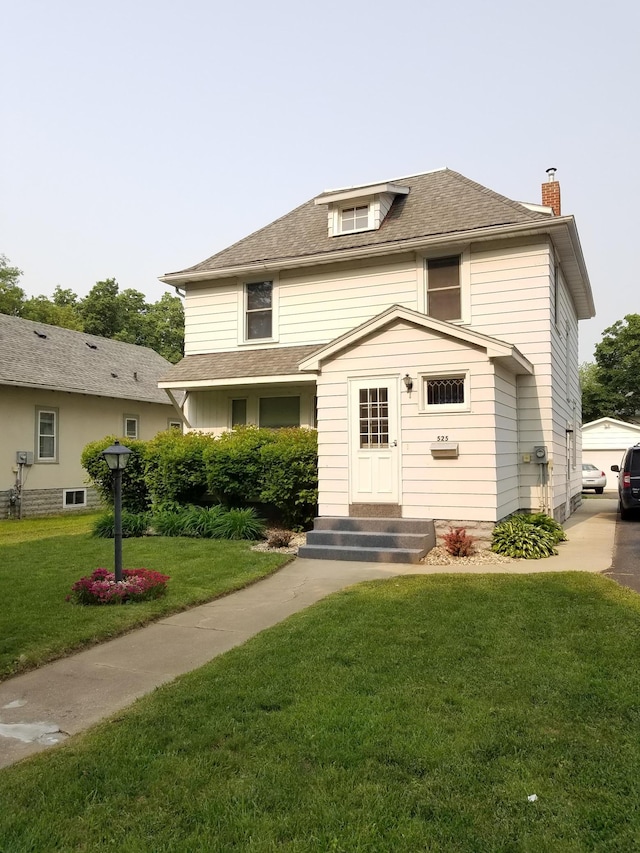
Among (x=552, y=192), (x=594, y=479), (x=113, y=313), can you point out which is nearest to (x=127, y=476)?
(x=552, y=192)

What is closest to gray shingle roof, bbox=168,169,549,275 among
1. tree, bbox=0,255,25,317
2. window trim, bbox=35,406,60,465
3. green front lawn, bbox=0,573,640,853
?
window trim, bbox=35,406,60,465

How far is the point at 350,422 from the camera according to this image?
10672mm

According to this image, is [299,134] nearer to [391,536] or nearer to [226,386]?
[226,386]

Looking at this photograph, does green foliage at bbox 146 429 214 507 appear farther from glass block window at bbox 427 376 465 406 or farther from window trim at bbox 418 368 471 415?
glass block window at bbox 427 376 465 406

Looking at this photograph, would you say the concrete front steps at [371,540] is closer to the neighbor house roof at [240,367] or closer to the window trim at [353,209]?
the neighbor house roof at [240,367]

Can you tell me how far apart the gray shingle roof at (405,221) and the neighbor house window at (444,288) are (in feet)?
2.21

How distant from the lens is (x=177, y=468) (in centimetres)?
1248

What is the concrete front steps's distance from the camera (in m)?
9.33

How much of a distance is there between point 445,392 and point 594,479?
21.2 meters

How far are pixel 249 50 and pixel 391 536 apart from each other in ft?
29.8

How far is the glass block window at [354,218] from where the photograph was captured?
14.0 meters

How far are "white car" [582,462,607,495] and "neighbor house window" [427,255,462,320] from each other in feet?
61.9

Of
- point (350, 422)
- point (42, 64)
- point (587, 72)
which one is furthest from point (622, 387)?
point (42, 64)

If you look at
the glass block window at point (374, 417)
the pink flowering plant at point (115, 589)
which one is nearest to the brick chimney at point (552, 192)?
the glass block window at point (374, 417)
